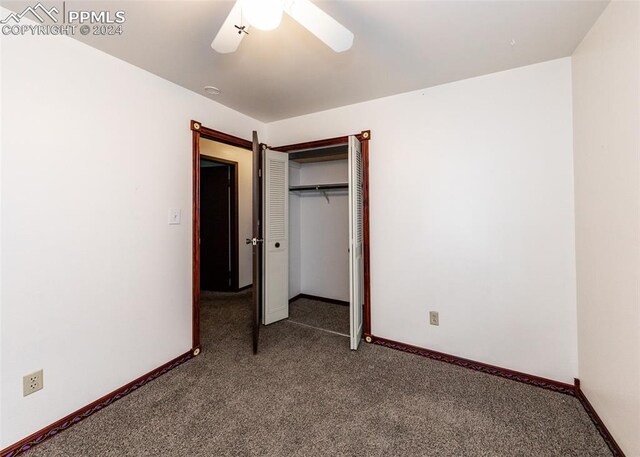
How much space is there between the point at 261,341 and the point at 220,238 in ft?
7.36

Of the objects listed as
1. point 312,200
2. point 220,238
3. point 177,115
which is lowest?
point 220,238

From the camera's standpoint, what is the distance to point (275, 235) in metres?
3.24

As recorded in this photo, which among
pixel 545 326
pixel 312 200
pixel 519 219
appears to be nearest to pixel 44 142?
pixel 312 200

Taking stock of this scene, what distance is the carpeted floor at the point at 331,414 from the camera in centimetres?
147

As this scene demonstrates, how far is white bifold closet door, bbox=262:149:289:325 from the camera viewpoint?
311cm

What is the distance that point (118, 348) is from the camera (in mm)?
1937

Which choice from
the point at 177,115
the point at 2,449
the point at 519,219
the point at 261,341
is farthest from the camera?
the point at 261,341

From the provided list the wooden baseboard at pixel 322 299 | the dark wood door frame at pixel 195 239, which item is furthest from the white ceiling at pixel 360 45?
the wooden baseboard at pixel 322 299

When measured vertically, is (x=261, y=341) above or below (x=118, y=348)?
below

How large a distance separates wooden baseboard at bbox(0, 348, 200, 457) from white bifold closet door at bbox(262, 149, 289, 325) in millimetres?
1068

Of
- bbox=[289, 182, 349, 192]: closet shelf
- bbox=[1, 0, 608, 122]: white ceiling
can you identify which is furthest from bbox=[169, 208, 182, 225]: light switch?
bbox=[289, 182, 349, 192]: closet shelf

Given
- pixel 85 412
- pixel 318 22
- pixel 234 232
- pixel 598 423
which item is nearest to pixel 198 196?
pixel 85 412

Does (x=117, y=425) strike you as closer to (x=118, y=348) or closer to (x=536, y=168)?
(x=118, y=348)

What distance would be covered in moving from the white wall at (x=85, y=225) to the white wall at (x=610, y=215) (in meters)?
2.83
